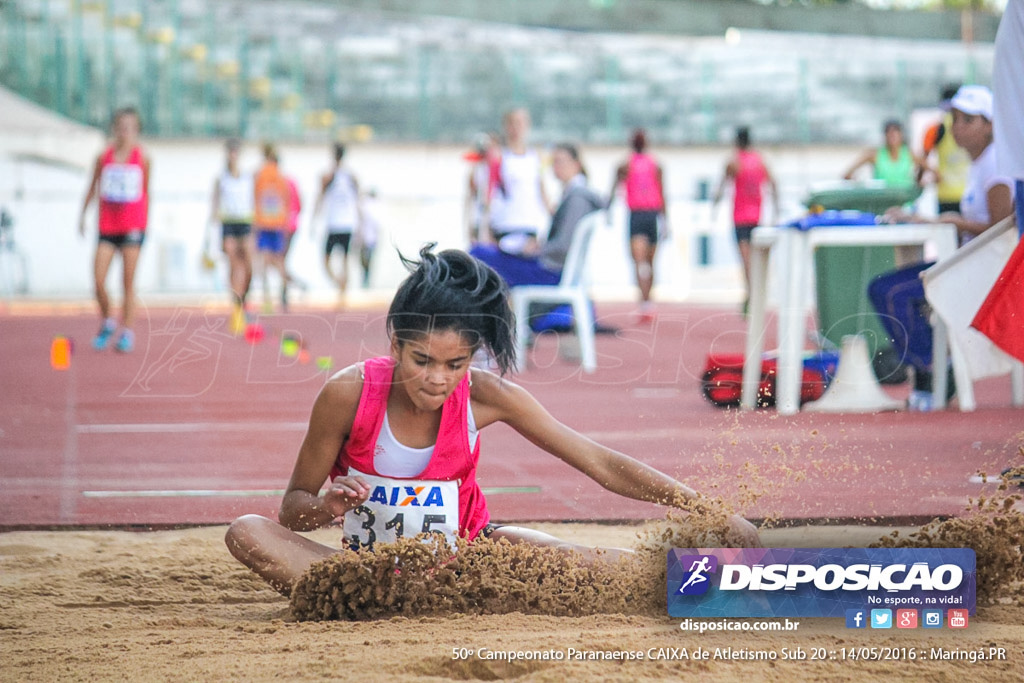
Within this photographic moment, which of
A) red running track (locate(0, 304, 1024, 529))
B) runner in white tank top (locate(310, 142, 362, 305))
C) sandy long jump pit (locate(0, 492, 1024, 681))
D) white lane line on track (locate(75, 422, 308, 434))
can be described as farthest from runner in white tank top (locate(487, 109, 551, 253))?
sandy long jump pit (locate(0, 492, 1024, 681))

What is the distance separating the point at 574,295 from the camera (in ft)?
29.7

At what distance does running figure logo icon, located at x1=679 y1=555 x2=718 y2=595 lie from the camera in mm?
2660

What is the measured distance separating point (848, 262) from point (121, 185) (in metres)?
5.47

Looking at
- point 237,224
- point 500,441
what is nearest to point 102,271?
point 237,224

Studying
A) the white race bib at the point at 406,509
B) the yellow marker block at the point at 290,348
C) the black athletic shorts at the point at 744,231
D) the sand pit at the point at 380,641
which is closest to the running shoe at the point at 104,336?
the yellow marker block at the point at 290,348

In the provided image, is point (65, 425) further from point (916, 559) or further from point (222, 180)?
point (222, 180)

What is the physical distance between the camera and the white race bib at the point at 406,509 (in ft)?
10.0

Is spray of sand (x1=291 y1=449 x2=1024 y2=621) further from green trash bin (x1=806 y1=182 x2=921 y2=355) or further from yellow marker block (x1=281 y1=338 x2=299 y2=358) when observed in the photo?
yellow marker block (x1=281 y1=338 x2=299 y2=358)

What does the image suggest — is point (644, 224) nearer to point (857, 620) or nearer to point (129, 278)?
point (129, 278)

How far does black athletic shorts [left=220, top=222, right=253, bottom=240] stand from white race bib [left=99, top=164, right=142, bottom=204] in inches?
149

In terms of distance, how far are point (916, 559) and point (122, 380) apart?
21.9ft

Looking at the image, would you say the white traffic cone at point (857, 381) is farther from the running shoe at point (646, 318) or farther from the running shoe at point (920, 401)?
the running shoe at point (646, 318)

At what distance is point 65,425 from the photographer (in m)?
6.58

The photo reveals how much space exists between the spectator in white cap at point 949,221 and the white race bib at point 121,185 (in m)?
5.91
